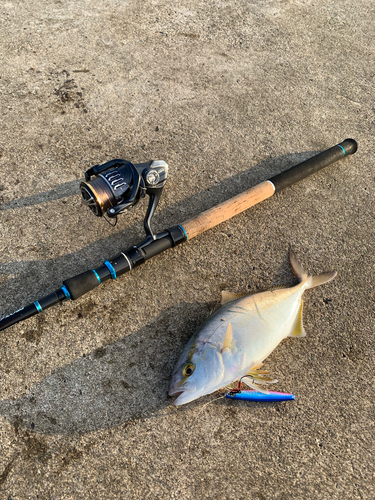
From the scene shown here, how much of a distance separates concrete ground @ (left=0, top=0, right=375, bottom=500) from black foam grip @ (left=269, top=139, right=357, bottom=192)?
155mm

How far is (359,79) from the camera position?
4.16 metres

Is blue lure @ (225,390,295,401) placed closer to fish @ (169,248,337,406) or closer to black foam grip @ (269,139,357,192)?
fish @ (169,248,337,406)

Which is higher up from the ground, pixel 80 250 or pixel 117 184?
pixel 117 184

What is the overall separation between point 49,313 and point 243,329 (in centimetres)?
123

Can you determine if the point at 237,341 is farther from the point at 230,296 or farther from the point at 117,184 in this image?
the point at 117,184

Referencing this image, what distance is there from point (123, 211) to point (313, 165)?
1760 millimetres

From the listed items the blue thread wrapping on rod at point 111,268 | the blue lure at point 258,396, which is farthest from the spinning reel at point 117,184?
the blue lure at point 258,396

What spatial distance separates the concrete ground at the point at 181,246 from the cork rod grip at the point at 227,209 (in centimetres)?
17

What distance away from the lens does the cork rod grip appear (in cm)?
269

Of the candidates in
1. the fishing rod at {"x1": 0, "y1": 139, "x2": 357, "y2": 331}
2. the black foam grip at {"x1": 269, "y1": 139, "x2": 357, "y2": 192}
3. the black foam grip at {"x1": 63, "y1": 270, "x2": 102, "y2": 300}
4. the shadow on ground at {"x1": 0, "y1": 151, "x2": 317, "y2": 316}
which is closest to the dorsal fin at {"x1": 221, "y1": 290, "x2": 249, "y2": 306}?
the fishing rod at {"x1": 0, "y1": 139, "x2": 357, "y2": 331}

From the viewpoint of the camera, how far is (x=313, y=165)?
3.20 m

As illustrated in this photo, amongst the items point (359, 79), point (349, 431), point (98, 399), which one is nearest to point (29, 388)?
point (98, 399)

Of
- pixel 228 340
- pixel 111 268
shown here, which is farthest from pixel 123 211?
pixel 228 340

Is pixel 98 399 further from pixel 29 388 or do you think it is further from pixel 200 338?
pixel 200 338
